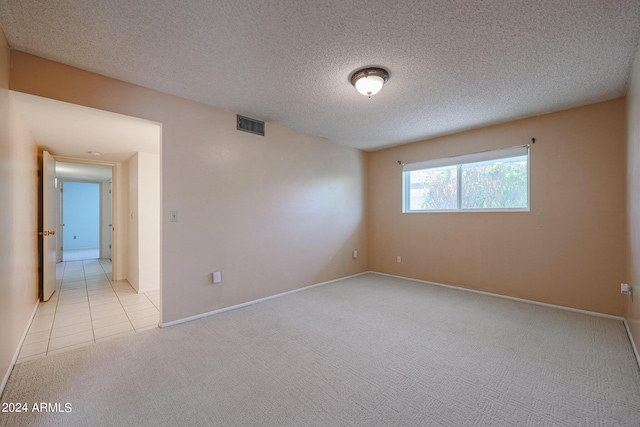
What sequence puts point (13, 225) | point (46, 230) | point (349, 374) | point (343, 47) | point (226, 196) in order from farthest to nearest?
point (46, 230), point (226, 196), point (13, 225), point (343, 47), point (349, 374)

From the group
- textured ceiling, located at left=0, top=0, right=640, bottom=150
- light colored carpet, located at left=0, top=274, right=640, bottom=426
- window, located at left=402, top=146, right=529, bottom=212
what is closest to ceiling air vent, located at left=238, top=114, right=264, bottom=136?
textured ceiling, located at left=0, top=0, right=640, bottom=150

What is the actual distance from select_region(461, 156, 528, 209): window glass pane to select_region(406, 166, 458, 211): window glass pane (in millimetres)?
167

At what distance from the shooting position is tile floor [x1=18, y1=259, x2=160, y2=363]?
238cm

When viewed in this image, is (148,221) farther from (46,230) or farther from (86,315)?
(86,315)

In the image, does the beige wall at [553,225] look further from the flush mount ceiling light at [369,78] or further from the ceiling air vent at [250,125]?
the ceiling air vent at [250,125]

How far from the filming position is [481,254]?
3809 mm

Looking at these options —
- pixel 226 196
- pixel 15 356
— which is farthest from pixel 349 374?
pixel 15 356

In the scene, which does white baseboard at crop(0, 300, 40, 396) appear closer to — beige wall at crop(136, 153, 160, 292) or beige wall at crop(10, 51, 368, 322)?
beige wall at crop(10, 51, 368, 322)

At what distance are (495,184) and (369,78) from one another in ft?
8.63

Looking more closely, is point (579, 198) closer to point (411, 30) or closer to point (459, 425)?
point (411, 30)

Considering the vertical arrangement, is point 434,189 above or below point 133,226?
above

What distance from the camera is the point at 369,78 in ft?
7.52

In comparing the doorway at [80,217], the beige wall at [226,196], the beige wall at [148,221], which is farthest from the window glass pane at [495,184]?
the doorway at [80,217]

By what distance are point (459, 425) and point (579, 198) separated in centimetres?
308
